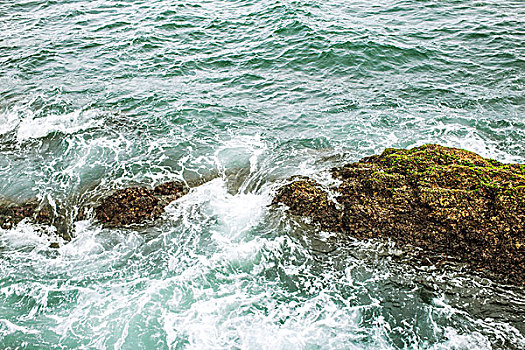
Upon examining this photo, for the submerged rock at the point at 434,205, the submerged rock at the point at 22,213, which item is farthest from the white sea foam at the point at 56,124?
the submerged rock at the point at 434,205

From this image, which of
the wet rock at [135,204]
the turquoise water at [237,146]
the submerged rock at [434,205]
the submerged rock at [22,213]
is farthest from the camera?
the submerged rock at [22,213]

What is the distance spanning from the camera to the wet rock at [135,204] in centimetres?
1166

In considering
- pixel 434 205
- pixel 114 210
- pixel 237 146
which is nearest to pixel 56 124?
pixel 114 210

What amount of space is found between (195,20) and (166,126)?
11.3 m

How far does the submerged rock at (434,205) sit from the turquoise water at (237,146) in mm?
583

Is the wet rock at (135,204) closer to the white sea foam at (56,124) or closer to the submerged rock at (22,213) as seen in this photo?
the submerged rock at (22,213)

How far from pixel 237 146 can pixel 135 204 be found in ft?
14.7

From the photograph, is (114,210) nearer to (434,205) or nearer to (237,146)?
(237,146)

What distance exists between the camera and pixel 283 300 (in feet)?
31.3

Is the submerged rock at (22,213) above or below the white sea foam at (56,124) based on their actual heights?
below

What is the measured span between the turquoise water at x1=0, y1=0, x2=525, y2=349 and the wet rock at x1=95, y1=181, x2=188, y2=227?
0.40 meters

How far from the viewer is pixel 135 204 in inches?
470

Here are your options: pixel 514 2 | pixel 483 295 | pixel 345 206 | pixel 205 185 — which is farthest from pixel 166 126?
pixel 514 2

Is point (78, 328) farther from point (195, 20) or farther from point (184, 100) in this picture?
point (195, 20)
